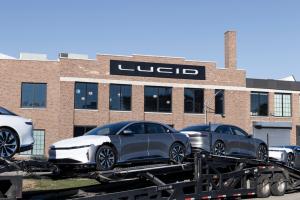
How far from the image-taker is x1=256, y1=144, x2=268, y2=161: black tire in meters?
17.1

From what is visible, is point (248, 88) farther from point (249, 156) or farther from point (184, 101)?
point (249, 156)

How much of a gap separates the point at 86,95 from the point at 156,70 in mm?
6373

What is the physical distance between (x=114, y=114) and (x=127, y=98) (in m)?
1.83

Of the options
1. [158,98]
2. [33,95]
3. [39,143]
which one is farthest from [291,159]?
[33,95]

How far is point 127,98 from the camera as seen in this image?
1594 inches

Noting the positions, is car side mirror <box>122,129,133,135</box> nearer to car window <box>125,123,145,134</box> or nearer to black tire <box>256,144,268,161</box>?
car window <box>125,123,145,134</box>

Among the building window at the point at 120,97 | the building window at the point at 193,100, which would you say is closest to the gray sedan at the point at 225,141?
the building window at the point at 120,97

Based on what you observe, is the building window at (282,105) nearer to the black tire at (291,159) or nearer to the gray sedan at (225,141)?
the black tire at (291,159)

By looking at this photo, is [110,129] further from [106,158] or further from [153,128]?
[153,128]

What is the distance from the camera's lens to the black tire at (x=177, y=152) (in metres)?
13.3

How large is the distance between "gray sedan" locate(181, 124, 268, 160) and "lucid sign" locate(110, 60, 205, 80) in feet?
79.6

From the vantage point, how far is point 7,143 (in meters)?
9.79

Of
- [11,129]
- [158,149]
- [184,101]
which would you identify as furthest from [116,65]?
[11,129]

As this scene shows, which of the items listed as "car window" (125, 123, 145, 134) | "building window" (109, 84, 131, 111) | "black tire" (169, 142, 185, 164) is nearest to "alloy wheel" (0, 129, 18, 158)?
"car window" (125, 123, 145, 134)
